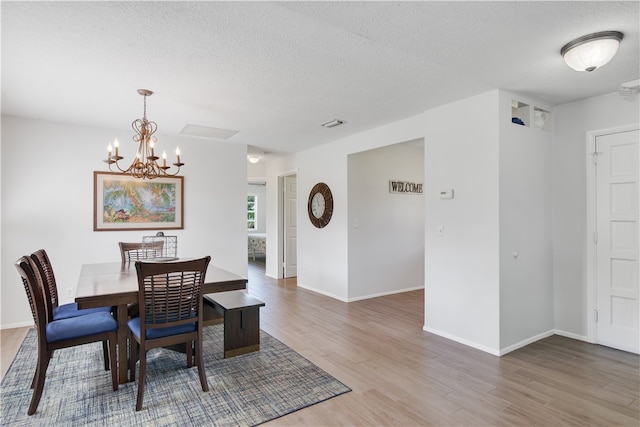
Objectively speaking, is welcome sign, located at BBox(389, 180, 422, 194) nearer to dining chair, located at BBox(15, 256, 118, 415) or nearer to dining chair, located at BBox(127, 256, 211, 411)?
dining chair, located at BBox(127, 256, 211, 411)

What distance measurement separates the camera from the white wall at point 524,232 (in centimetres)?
318

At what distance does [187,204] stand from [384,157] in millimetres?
3000

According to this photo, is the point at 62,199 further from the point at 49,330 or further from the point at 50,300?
the point at 49,330

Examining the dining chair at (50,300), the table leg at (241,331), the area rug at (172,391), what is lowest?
the area rug at (172,391)

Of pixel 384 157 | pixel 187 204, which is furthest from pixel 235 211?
pixel 384 157

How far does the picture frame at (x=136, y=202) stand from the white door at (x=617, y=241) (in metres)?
4.85

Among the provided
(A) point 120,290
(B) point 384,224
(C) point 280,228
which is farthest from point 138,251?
(B) point 384,224

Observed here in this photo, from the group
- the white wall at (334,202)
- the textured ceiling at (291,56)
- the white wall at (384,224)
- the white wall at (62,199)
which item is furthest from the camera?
the white wall at (384,224)

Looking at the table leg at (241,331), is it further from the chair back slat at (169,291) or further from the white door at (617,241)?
the white door at (617,241)

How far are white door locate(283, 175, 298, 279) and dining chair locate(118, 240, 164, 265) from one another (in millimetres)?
3157

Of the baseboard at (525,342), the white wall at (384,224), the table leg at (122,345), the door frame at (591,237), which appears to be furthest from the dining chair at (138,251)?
the door frame at (591,237)

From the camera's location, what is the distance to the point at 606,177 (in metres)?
3.33

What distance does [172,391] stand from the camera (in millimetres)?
2469

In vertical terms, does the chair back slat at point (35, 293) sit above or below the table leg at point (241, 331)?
above
